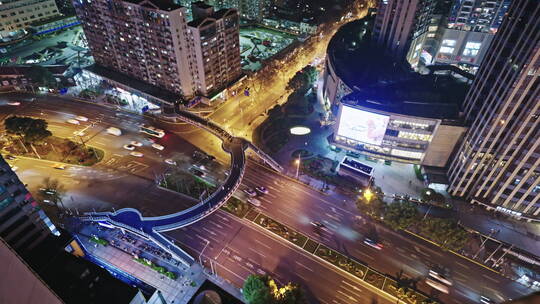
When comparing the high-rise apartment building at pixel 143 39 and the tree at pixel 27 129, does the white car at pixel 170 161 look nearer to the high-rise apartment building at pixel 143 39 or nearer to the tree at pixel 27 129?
the high-rise apartment building at pixel 143 39

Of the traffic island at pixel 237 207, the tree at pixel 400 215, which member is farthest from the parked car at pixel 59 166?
the tree at pixel 400 215

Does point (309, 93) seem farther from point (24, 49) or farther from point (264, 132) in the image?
point (24, 49)

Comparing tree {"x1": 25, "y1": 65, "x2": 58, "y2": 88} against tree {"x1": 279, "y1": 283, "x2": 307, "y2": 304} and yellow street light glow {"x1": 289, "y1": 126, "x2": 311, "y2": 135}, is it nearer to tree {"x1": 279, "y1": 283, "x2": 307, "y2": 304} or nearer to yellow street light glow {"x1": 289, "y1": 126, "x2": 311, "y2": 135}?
yellow street light glow {"x1": 289, "y1": 126, "x2": 311, "y2": 135}

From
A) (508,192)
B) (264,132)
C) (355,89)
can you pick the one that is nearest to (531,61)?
(508,192)

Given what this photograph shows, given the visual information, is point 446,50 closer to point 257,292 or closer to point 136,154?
point 257,292

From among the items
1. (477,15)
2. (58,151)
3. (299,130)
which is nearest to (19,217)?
(58,151)

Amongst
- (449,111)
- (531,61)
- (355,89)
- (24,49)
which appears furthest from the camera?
(24,49)
